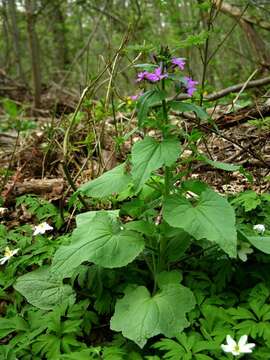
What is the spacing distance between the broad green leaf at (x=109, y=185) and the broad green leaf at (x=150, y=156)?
0.20 meters

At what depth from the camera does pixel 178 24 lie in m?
11.0

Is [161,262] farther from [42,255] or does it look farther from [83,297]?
[42,255]

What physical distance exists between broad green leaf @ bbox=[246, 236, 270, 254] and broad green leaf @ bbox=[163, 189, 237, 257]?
0.77ft

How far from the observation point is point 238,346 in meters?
1.63

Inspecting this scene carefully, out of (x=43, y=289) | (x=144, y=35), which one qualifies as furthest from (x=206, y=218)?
(x=144, y=35)

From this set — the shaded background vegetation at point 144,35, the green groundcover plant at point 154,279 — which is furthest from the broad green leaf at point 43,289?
the shaded background vegetation at point 144,35

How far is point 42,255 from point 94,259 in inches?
24.1

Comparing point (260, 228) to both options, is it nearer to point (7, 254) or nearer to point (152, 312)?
point (152, 312)

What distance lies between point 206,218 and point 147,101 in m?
0.57

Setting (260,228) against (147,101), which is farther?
(260,228)

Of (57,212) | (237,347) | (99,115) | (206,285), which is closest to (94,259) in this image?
(206,285)

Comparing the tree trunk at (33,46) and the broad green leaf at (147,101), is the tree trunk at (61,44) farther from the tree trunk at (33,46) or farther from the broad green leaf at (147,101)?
the broad green leaf at (147,101)

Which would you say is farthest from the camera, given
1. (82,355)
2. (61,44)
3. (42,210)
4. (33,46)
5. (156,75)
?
(61,44)

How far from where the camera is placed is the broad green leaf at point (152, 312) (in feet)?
5.83
